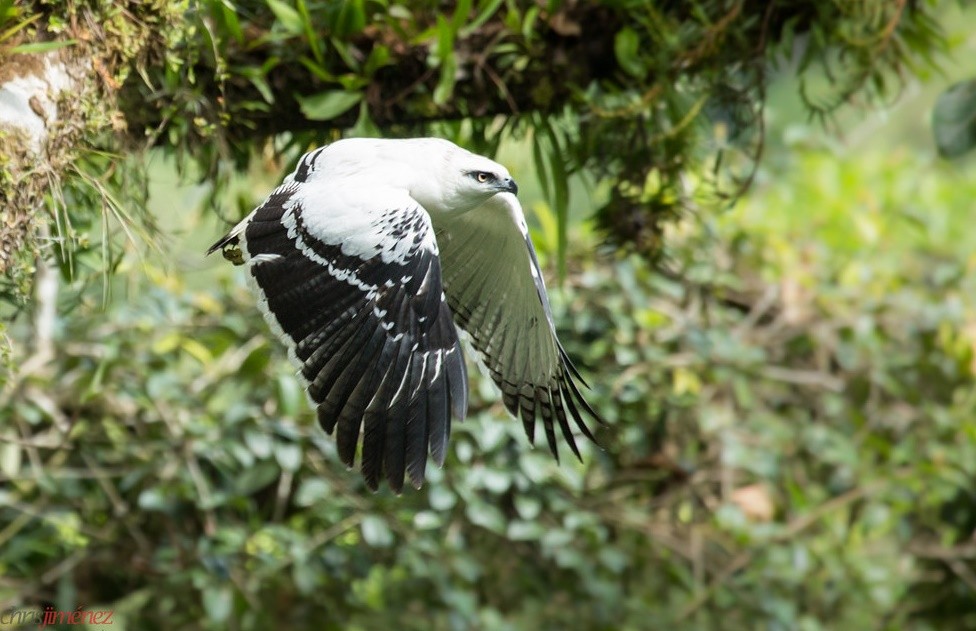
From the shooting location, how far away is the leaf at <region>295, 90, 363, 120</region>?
A: 268cm

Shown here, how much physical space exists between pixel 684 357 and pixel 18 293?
95.5 inches

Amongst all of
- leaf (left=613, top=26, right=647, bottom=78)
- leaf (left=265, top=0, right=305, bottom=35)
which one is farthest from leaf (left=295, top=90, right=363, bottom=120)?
leaf (left=613, top=26, right=647, bottom=78)

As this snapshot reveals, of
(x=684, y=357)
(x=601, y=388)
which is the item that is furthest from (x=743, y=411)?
(x=601, y=388)

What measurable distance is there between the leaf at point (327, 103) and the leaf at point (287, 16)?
0.53 feet

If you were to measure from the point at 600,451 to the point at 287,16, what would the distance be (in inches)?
72.6

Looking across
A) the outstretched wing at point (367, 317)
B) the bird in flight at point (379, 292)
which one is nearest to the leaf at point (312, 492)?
the bird in flight at point (379, 292)

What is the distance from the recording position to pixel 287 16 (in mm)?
2588

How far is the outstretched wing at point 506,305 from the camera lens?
102 inches

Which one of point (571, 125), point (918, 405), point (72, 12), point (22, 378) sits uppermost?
point (72, 12)

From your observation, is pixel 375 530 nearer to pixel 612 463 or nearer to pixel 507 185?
pixel 612 463

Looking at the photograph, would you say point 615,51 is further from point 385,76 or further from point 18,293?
point 18,293

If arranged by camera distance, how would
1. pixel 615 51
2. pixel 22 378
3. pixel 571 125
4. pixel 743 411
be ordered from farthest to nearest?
pixel 743 411 → pixel 22 378 → pixel 571 125 → pixel 615 51

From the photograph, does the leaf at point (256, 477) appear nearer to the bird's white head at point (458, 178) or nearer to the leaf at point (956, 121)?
the bird's white head at point (458, 178)

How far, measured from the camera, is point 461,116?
2.87 metres
